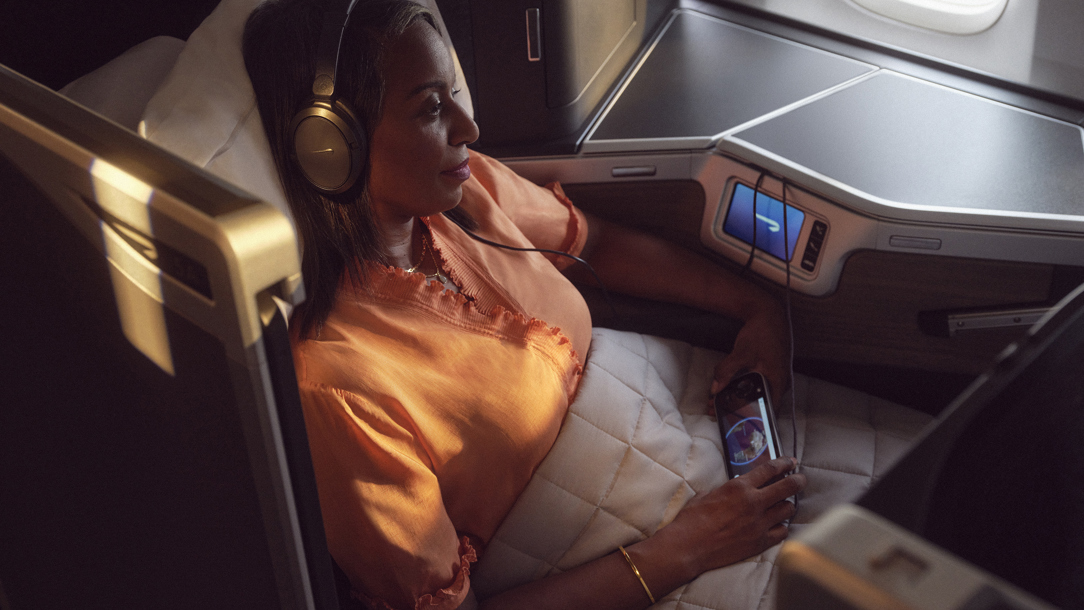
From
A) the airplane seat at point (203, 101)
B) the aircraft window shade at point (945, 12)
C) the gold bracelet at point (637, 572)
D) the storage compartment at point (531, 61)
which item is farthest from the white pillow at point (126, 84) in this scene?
the aircraft window shade at point (945, 12)

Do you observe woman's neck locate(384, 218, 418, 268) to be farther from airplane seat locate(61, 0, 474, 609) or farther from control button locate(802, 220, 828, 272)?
control button locate(802, 220, 828, 272)

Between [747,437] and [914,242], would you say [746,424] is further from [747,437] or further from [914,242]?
[914,242]

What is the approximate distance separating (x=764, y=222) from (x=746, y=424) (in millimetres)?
326

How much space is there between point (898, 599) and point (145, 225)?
1.20 feet

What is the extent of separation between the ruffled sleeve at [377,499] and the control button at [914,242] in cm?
72

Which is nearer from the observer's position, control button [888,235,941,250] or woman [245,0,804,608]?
woman [245,0,804,608]

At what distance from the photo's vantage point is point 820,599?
28 centimetres

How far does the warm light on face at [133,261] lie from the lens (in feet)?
1.28

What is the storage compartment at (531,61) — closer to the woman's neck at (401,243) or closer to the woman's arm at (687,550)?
the woman's neck at (401,243)

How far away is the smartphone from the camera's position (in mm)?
1084

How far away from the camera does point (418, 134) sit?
2.82 feet

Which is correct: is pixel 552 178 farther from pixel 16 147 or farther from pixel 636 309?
pixel 16 147

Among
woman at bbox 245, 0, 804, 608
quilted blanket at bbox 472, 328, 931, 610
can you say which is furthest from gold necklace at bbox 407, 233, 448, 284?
quilted blanket at bbox 472, 328, 931, 610

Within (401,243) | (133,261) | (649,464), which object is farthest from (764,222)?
(133,261)
